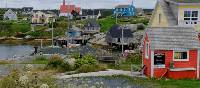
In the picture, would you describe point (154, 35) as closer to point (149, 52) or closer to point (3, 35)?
point (149, 52)

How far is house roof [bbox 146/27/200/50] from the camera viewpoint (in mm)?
28728

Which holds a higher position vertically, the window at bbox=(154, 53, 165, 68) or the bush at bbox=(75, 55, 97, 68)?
the window at bbox=(154, 53, 165, 68)

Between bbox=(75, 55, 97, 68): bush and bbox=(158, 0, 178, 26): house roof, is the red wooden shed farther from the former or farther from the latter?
bbox=(75, 55, 97, 68): bush

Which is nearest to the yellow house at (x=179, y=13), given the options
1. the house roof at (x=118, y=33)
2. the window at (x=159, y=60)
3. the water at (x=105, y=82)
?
the window at (x=159, y=60)

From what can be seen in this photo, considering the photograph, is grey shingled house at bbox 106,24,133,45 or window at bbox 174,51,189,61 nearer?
window at bbox 174,51,189,61

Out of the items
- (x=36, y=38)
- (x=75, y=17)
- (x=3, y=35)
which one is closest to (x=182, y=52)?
(x=36, y=38)

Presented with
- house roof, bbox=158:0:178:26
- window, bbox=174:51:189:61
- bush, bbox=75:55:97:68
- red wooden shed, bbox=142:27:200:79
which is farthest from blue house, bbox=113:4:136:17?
window, bbox=174:51:189:61

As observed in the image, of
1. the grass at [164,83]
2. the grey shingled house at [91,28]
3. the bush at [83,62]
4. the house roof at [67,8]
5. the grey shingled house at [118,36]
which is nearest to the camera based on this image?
the grass at [164,83]

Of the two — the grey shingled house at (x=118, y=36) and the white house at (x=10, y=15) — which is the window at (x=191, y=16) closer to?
the grey shingled house at (x=118, y=36)

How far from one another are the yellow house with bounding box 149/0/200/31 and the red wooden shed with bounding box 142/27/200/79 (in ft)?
9.47

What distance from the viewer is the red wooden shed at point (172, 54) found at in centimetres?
2862

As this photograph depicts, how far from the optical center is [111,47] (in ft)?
265

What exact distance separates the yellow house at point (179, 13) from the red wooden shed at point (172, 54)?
2.89 m

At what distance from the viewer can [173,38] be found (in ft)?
95.2
